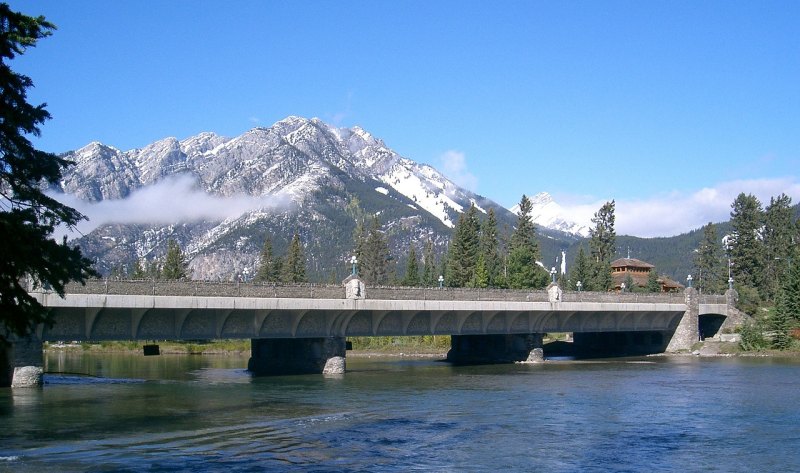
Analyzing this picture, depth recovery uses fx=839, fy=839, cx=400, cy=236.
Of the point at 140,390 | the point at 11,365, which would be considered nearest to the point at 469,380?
the point at 140,390

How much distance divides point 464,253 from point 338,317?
61.6 meters

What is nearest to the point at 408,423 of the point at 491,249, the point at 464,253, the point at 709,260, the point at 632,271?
the point at 464,253

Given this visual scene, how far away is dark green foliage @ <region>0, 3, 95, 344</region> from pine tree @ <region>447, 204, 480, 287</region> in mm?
104498

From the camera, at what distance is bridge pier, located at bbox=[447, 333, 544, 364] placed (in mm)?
81875

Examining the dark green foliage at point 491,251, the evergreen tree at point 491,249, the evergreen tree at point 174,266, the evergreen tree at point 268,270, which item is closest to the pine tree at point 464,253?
the dark green foliage at point 491,251

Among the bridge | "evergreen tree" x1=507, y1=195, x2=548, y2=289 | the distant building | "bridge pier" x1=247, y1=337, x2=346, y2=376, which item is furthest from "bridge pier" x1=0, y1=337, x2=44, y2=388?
the distant building

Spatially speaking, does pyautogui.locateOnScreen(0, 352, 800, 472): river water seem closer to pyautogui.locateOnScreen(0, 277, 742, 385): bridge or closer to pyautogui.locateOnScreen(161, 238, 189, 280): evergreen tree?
pyautogui.locateOnScreen(0, 277, 742, 385): bridge

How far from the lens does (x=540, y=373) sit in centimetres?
6788

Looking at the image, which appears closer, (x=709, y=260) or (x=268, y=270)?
(x=268, y=270)

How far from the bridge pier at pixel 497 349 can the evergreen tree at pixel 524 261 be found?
3044cm

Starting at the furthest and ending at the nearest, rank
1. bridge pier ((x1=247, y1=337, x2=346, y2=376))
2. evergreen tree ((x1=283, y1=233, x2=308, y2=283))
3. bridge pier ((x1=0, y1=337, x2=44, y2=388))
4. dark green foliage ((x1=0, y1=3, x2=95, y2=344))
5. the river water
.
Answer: evergreen tree ((x1=283, y1=233, x2=308, y2=283))
bridge pier ((x1=247, y1=337, x2=346, y2=376))
bridge pier ((x1=0, y1=337, x2=44, y2=388))
the river water
dark green foliage ((x1=0, y1=3, x2=95, y2=344))

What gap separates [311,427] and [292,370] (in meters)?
30.8

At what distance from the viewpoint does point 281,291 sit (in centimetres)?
5941

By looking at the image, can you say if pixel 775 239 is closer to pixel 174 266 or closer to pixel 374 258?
pixel 374 258
